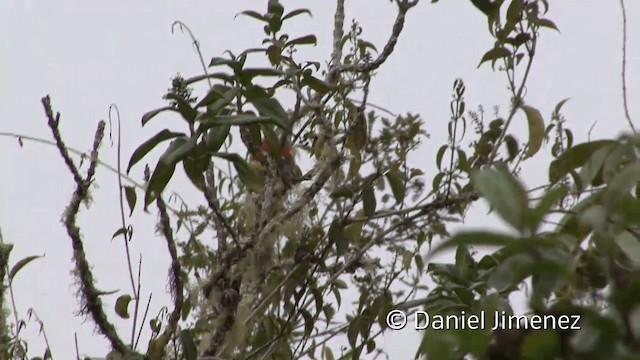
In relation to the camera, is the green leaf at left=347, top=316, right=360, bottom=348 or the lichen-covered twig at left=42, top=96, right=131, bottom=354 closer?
the lichen-covered twig at left=42, top=96, right=131, bottom=354

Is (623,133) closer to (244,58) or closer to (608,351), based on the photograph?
(608,351)

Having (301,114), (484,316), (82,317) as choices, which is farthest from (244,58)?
(484,316)

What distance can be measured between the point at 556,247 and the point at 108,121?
2.65 ft

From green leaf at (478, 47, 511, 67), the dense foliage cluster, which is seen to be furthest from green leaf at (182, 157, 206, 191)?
green leaf at (478, 47, 511, 67)

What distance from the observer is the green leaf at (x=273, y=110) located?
0.87 meters

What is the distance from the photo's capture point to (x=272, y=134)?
958 millimetres

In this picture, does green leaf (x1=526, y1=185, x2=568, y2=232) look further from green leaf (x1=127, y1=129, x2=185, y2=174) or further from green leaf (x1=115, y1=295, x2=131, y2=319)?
green leaf (x1=115, y1=295, x2=131, y2=319)

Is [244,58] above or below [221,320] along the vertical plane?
above

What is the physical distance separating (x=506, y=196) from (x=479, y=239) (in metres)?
0.02
